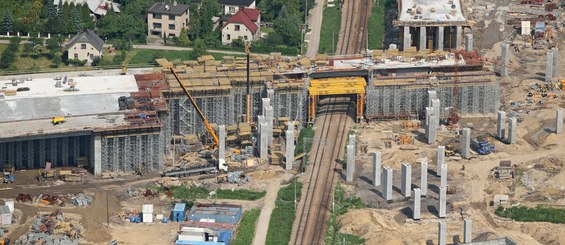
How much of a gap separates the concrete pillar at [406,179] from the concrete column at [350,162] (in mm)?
6484

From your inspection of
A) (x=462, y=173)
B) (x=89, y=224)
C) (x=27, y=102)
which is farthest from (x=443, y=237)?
(x=27, y=102)

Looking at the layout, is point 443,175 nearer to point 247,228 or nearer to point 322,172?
point 322,172

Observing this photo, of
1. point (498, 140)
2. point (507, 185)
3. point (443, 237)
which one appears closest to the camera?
point (443, 237)

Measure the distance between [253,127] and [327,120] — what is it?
8698 millimetres

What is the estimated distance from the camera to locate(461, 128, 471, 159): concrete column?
180 m

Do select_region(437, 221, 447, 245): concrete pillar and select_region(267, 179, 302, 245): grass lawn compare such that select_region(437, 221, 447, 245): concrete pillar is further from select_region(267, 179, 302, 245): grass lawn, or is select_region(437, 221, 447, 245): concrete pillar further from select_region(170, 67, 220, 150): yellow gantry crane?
select_region(170, 67, 220, 150): yellow gantry crane

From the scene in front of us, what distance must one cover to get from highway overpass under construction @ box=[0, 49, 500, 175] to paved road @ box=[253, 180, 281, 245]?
11007 mm

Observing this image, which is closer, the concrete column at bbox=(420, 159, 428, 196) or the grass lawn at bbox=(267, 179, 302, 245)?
the grass lawn at bbox=(267, 179, 302, 245)

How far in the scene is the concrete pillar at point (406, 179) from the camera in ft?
555

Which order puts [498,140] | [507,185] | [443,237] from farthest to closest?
[498,140], [507,185], [443,237]

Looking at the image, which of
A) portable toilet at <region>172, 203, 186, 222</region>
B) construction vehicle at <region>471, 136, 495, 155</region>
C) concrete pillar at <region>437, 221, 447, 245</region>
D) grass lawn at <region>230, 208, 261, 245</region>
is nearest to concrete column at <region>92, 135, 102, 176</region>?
portable toilet at <region>172, 203, 186, 222</region>

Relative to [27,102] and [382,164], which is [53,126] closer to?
[27,102]

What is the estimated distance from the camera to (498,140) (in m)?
186

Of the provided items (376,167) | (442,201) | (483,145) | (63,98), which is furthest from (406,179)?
(63,98)
